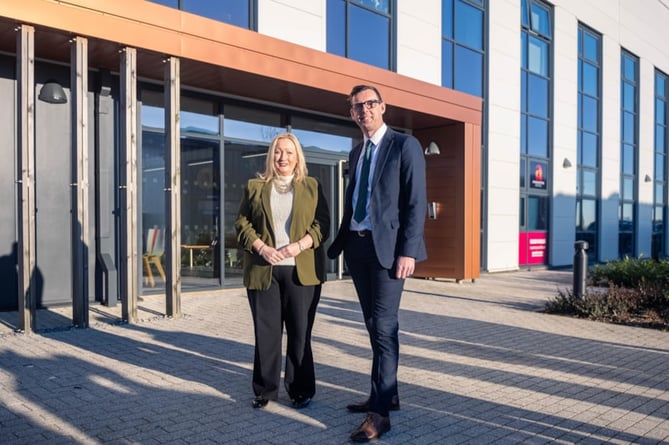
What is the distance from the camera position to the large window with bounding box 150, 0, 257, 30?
343 inches

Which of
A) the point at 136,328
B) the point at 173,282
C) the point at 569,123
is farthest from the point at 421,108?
the point at 569,123

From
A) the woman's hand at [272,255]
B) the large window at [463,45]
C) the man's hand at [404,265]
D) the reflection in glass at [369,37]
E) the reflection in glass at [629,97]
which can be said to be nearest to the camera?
the man's hand at [404,265]

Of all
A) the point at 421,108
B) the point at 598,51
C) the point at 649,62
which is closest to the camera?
the point at 421,108

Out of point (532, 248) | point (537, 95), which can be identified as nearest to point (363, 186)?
point (532, 248)

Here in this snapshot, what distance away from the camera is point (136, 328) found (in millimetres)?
6426

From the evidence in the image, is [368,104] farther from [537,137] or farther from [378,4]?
[537,137]

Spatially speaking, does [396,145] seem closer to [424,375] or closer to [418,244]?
[418,244]

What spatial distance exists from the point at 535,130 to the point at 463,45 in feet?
12.7

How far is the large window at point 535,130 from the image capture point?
15.4 meters

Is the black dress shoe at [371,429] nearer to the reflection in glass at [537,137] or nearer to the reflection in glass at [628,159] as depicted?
the reflection in glass at [537,137]

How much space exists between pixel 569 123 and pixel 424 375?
14.8 m

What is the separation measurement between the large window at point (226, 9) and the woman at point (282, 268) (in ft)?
19.2

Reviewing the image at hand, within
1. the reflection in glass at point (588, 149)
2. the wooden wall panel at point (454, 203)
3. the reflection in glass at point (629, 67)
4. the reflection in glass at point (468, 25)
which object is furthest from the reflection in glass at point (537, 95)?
the reflection in glass at point (629, 67)

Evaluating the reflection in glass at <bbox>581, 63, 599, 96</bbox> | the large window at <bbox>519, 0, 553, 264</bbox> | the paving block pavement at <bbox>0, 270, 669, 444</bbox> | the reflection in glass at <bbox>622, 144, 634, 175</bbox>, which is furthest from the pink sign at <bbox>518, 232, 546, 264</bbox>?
the paving block pavement at <bbox>0, 270, 669, 444</bbox>
